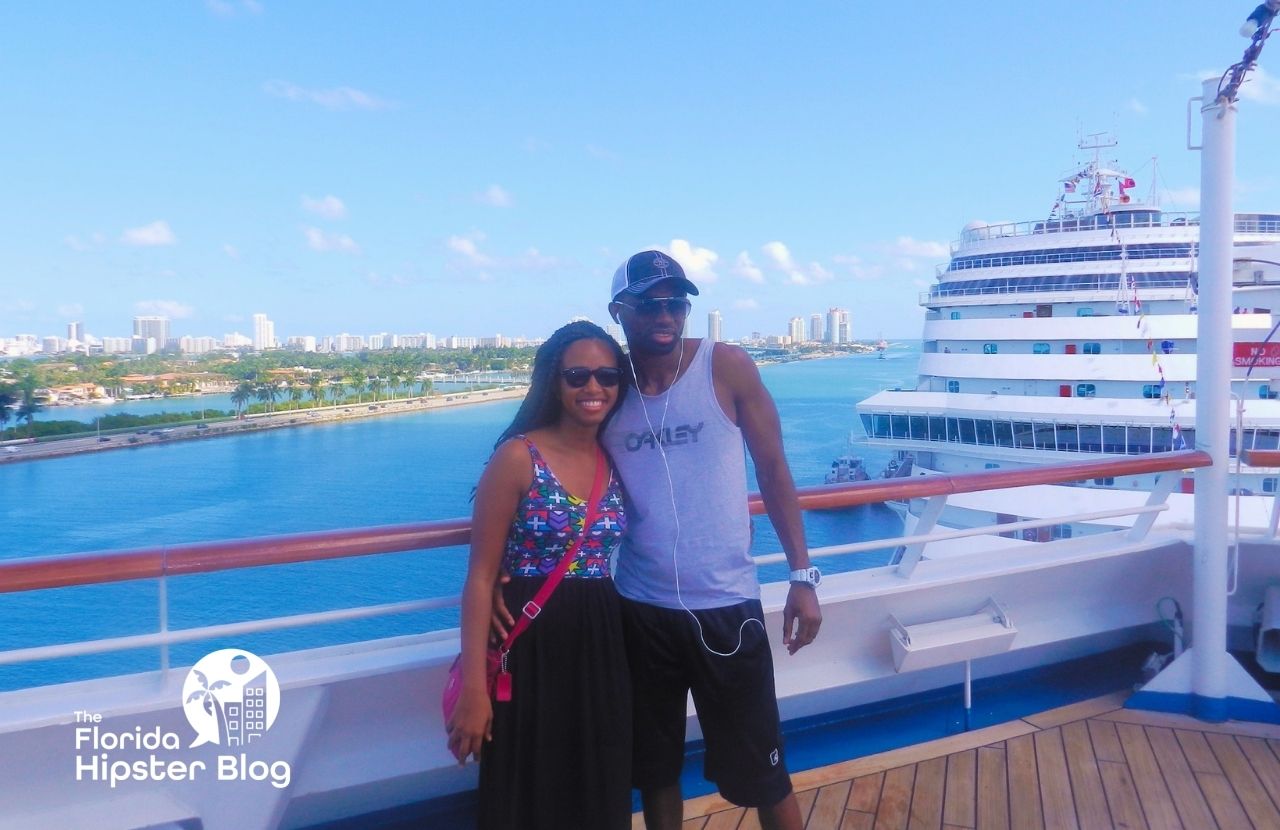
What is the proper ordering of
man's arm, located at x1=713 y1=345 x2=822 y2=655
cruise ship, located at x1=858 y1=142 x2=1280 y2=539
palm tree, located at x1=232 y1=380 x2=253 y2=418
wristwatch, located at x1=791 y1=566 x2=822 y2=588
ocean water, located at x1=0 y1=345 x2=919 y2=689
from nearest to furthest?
man's arm, located at x1=713 y1=345 x2=822 y2=655, wristwatch, located at x1=791 y1=566 x2=822 y2=588, ocean water, located at x1=0 y1=345 x2=919 y2=689, cruise ship, located at x1=858 y1=142 x2=1280 y2=539, palm tree, located at x1=232 y1=380 x2=253 y2=418

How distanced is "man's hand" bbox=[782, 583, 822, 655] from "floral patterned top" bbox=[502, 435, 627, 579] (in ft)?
1.40

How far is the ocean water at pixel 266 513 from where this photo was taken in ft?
28.1

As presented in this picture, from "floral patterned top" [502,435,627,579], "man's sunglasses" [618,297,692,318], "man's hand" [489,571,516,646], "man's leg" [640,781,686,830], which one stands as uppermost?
"man's sunglasses" [618,297,692,318]

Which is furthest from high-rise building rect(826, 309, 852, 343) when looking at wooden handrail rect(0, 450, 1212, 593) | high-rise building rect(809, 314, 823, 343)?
wooden handrail rect(0, 450, 1212, 593)

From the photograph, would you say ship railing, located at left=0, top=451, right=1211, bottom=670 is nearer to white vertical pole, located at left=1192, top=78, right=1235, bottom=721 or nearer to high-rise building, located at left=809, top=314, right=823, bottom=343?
white vertical pole, located at left=1192, top=78, right=1235, bottom=721

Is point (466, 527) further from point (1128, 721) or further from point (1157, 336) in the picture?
point (1157, 336)

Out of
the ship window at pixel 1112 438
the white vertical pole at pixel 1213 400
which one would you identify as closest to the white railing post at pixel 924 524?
the white vertical pole at pixel 1213 400

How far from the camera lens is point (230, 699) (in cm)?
182

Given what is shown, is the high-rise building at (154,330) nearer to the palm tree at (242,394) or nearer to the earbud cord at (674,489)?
the palm tree at (242,394)

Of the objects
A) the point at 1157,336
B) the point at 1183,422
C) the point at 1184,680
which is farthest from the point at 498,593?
the point at 1157,336

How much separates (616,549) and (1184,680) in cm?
203

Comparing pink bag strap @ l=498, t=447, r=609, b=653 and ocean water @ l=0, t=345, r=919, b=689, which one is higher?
pink bag strap @ l=498, t=447, r=609, b=653

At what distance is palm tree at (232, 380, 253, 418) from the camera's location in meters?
17.4

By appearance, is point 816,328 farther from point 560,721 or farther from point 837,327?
point 560,721
